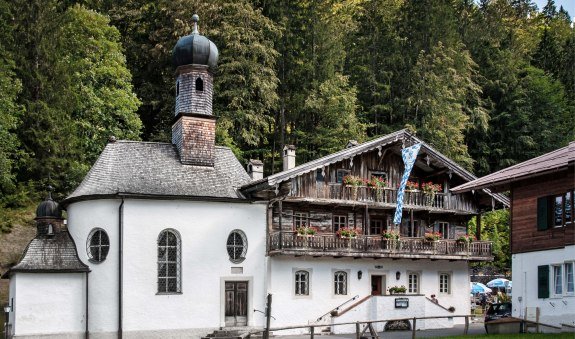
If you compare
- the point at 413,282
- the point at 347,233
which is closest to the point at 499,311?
the point at 413,282

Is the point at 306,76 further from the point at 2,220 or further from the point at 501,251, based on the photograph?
the point at 2,220

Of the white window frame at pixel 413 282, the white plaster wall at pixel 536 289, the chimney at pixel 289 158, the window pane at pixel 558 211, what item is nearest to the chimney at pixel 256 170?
the chimney at pixel 289 158

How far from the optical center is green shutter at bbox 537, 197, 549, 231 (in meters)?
27.8

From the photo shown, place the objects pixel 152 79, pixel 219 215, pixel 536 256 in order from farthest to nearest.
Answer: pixel 152 79 → pixel 219 215 → pixel 536 256

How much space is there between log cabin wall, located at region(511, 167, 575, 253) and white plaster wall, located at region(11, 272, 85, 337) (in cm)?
1562

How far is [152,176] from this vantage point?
110ft

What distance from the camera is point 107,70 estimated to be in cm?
4812

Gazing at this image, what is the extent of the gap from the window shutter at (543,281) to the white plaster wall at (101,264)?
14827 millimetres

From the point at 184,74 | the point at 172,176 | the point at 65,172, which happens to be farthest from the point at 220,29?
the point at 172,176

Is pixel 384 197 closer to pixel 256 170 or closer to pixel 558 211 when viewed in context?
pixel 256 170

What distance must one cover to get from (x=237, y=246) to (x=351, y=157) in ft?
20.0

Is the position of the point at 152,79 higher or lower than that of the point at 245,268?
higher

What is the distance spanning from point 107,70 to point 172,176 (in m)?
16.3

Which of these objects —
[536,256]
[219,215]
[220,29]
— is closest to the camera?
[536,256]
